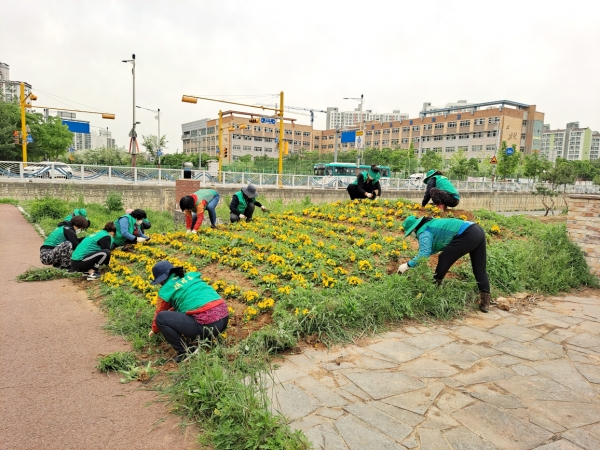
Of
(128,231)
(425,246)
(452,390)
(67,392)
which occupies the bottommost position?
(67,392)

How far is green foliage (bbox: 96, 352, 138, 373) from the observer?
12.3 feet

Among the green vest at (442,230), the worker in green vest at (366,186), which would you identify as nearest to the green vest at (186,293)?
the green vest at (442,230)

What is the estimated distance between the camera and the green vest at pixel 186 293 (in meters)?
3.80

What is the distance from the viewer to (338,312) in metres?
4.56

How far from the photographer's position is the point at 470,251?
5211 mm

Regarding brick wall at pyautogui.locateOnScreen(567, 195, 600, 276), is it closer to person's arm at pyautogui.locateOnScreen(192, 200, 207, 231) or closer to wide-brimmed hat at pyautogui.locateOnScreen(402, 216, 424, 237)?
wide-brimmed hat at pyautogui.locateOnScreen(402, 216, 424, 237)

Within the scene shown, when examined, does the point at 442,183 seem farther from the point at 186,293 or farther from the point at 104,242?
the point at 104,242

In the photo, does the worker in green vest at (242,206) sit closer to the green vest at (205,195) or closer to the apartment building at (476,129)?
the green vest at (205,195)

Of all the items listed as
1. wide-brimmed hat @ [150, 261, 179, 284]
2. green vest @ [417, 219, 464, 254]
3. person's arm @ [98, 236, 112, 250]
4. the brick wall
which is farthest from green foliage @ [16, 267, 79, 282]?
the brick wall

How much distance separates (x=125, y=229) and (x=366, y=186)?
6128mm

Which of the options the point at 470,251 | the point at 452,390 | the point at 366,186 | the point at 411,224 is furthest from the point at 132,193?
the point at 452,390

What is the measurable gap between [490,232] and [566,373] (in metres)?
4.52

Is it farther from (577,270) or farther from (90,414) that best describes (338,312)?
(577,270)

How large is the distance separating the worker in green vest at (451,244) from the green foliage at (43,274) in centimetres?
554
